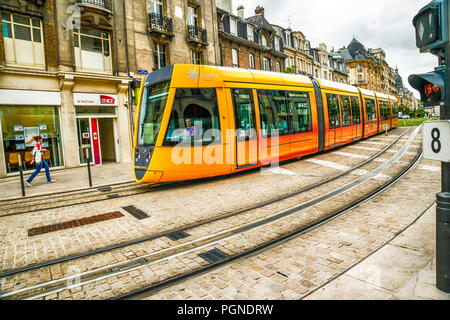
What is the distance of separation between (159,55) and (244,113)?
12252 millimetres

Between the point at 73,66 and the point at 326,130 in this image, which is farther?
the point at 73,66

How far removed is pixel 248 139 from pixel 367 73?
3250 inches

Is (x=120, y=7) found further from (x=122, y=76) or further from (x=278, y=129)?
(x=278, y=129)

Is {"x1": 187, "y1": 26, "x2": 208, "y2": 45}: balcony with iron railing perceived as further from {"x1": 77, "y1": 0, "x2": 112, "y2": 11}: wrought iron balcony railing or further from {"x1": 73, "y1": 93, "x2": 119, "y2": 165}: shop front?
{"x1": 73, "y1": 93, "x2": 119, "y2": 165}: shop front

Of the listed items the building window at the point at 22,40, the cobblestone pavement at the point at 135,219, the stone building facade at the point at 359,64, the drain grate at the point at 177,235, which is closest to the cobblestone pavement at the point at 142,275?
the drain grate at the point at 177,235

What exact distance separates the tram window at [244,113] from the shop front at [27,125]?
10161 mm

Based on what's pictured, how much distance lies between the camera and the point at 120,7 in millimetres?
15586

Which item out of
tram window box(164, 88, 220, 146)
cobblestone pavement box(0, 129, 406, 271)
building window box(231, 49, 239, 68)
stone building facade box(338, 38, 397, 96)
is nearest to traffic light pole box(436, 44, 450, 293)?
cobblestone pavement box(0, 129, 406, 271)

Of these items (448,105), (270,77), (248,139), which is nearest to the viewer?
(448,105)

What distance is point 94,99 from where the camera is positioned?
14.6 metres

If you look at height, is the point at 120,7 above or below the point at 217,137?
above

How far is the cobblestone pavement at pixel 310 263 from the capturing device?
2.76m

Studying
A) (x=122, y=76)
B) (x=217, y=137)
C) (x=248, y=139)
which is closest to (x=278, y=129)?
(x=248, y=139)
